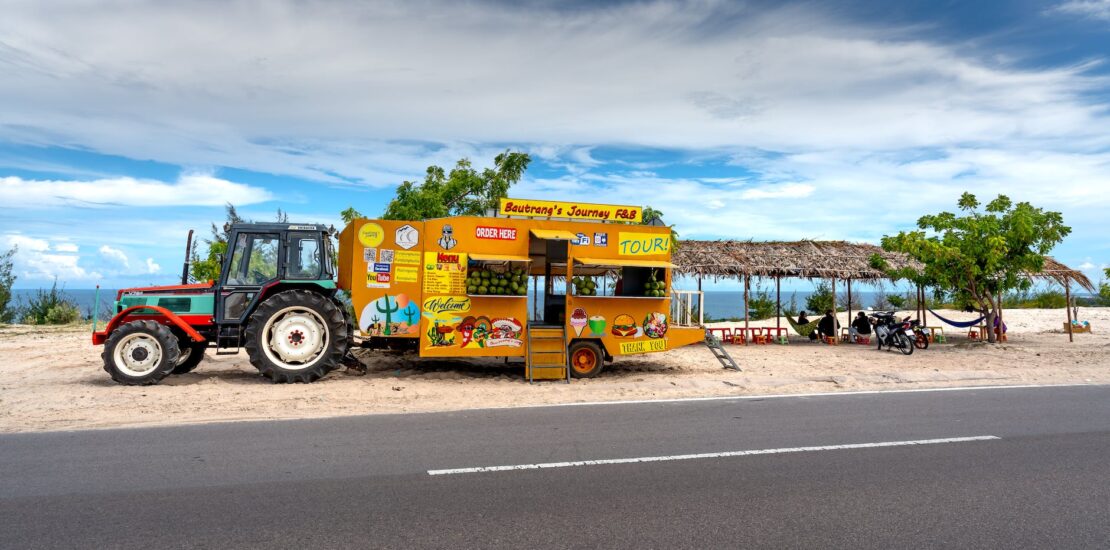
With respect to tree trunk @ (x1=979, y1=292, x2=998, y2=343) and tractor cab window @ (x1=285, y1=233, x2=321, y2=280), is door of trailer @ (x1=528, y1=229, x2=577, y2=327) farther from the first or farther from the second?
tree trunk @ (x1=979, y1=292, x2=998, y2=343)

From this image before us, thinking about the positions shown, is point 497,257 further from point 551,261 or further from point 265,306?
point 265,306

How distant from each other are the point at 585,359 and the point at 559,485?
6.89 m

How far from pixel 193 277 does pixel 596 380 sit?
12182mm

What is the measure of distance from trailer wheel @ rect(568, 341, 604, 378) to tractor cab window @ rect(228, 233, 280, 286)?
5.12 metres

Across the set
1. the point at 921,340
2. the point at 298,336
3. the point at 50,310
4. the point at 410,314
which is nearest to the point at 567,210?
the point at 410,314

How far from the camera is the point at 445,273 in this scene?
11.4 m

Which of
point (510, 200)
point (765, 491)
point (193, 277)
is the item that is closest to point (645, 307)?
point (510, 200)

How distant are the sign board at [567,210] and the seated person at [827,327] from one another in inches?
397

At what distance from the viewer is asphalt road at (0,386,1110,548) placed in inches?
170

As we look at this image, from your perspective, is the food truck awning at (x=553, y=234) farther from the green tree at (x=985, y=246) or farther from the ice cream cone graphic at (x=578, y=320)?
the green tree at (x=985, y=246)

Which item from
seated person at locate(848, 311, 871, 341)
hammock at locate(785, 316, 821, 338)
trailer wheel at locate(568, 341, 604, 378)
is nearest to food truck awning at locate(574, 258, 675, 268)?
trailer wheel at locate(568, 341, 604, 378)

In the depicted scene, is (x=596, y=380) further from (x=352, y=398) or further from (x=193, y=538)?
(x=193, y=538)

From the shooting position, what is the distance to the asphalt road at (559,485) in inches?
170

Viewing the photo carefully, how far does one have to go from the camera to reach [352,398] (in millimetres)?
9617
